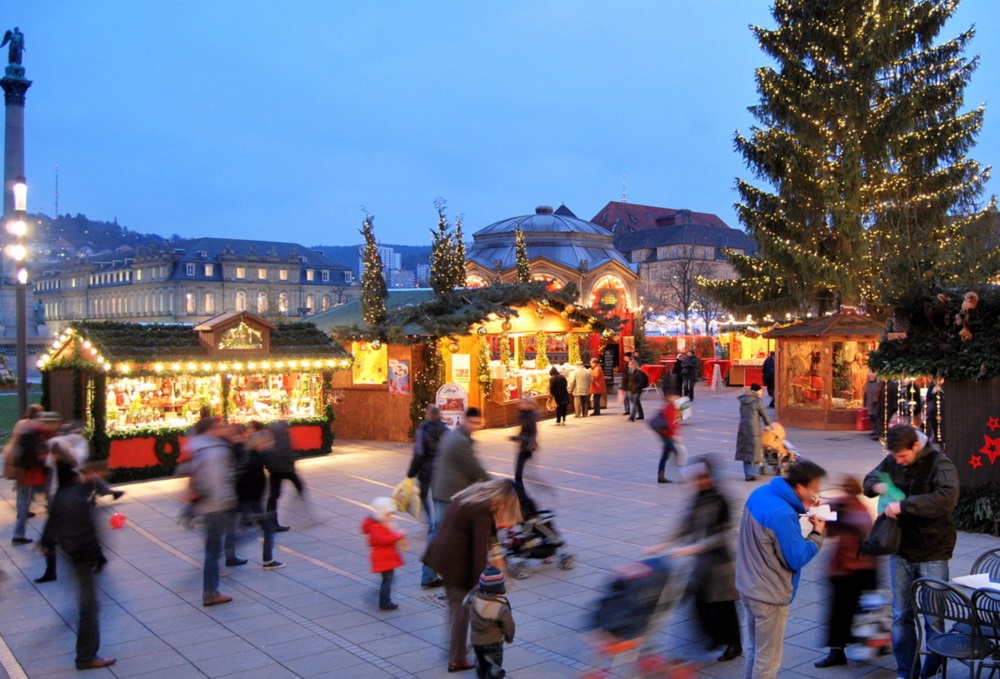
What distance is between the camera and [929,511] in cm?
556

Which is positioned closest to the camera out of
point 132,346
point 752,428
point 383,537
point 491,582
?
point 491,582

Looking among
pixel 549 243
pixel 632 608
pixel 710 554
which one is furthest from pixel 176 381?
pixel 549 243

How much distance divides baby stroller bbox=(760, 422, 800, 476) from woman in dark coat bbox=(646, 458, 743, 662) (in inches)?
275

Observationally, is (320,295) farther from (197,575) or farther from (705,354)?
(197,575)

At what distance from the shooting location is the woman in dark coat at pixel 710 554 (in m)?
6.04

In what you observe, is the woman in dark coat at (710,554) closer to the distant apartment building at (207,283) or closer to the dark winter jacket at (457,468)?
the dark winter jacket at (457,468)

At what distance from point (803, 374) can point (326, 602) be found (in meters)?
16.1

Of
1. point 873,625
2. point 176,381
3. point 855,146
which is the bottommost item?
point 873,625

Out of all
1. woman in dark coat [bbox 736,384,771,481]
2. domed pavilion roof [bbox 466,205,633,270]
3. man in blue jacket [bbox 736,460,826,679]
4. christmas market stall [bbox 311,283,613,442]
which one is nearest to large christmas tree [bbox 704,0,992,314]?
christmas market stall [bbox 311,283,613,442]

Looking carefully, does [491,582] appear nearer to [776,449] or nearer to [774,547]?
[774,547]

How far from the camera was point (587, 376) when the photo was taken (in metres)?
23.7

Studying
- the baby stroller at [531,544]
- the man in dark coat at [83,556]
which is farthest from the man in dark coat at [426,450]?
the man in dark coat at [83,556]

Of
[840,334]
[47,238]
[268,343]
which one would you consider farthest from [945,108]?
[47,238]

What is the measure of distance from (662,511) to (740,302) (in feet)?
57.8
